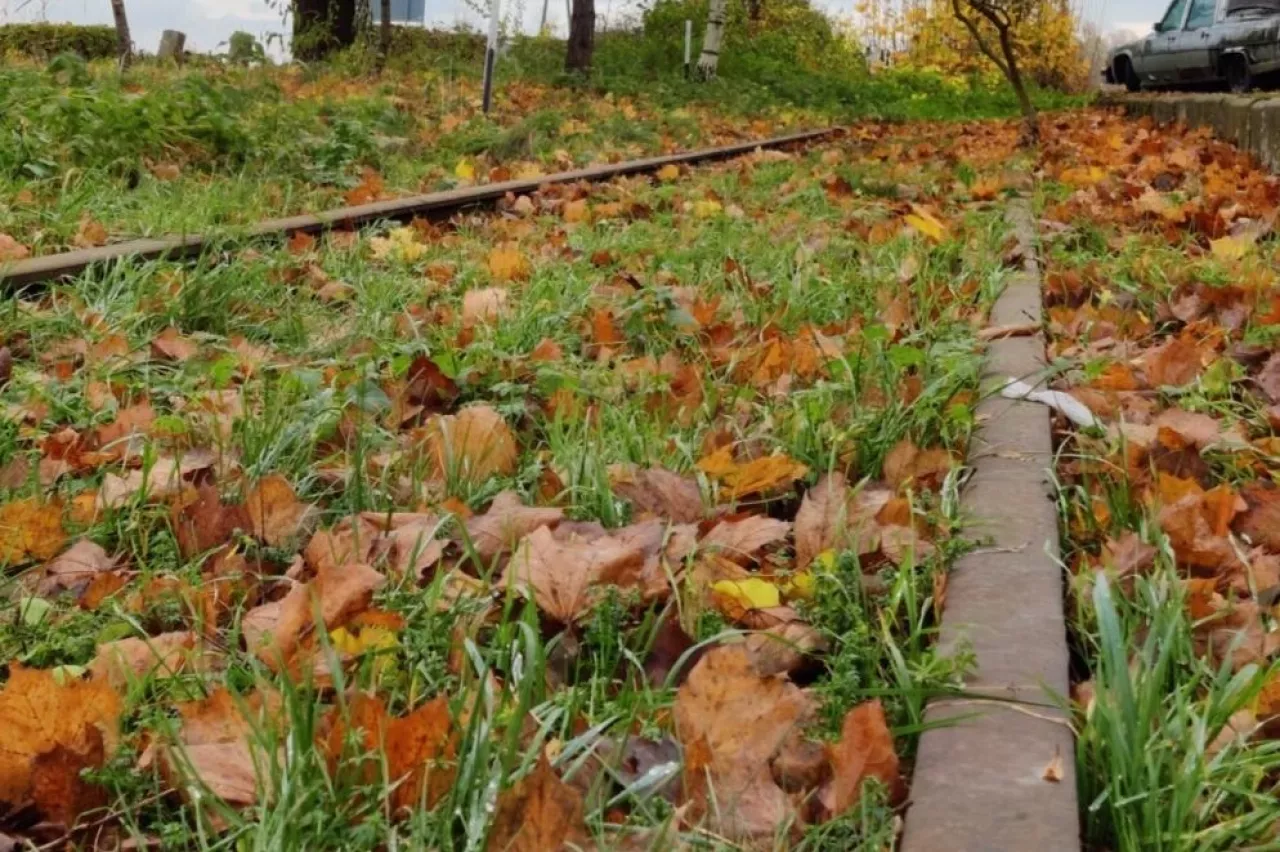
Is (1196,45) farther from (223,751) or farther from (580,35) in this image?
(223,751)

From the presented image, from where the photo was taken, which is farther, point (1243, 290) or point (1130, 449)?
point (1243, 290)

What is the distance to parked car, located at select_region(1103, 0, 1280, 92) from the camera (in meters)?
14.3

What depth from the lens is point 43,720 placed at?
142 centimetres

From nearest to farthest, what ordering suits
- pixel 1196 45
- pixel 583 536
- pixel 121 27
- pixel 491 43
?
pixel 583 536 → pixel 491 43 → pixel 121 27 → pixel 1196 45

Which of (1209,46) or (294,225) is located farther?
(1209,46)

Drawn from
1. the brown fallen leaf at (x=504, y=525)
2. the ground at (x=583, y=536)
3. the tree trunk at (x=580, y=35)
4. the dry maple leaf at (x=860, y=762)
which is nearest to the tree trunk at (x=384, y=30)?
the tree trunk at (x=580, y=35)

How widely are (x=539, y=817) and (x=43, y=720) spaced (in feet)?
1.93

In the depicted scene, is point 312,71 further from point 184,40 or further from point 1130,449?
point 1130,449

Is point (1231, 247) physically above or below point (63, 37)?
below

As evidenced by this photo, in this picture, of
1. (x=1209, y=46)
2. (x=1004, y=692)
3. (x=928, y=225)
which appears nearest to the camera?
(x=1004, y=692)

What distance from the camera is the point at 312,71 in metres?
13.7

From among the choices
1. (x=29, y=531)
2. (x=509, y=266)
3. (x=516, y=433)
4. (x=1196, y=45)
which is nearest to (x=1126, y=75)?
(x=1196, y=45)

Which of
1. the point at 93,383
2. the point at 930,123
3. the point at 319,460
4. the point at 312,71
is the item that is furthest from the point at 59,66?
the point at 930,123

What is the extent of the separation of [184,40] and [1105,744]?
59.3 feet
